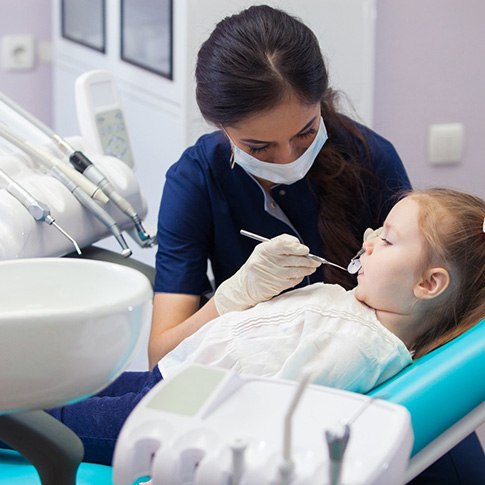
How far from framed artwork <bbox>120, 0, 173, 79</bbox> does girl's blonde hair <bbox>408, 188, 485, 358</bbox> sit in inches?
61.6

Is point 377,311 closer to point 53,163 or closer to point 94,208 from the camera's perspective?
point 94,208

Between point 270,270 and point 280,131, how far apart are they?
26 centimetres

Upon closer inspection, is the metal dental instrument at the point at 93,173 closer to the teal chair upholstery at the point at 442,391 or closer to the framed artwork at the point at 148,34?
the teal chair upholstery at the point at 442,391

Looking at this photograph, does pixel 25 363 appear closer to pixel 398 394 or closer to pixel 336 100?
pixel 398 394

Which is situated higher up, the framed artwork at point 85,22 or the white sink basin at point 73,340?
the white sink basin at point 73,340

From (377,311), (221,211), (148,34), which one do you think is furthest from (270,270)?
(148,34)

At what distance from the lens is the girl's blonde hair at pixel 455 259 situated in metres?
1.45

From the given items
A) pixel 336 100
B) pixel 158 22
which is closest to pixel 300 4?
pixel 158 22

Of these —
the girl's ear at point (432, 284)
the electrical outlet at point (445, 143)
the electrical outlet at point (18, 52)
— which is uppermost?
the girl's ear at point (432, 284)

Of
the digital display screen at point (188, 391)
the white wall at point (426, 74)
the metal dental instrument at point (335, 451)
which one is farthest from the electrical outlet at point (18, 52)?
the metal dental instrument at point (335, 451)

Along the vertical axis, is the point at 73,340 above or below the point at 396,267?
above

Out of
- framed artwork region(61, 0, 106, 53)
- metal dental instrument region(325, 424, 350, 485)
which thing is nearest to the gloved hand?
metal dental instrument region(325, 424, 350, 485)

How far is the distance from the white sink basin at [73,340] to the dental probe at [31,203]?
19.6 inches

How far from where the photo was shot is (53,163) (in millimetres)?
1700
